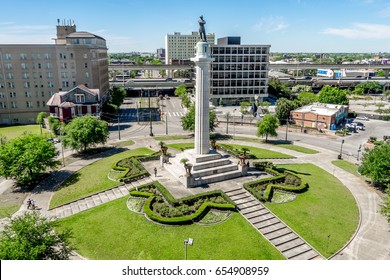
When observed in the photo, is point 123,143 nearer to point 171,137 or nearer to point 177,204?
point 171,137

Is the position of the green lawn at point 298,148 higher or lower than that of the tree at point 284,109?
lower

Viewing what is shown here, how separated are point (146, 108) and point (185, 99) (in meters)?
16.9

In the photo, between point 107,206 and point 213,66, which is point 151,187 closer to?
point 107,206

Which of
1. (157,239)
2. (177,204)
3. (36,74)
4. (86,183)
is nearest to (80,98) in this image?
(36,74)

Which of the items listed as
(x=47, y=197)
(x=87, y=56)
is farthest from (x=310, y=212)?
(x=87, y=56)

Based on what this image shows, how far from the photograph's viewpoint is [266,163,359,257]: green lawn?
34.3 metres

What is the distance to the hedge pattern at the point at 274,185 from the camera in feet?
144

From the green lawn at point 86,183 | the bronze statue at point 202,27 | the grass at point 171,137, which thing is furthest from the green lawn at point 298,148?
the green lawn at point 86,183

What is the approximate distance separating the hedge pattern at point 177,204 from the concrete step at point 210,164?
626 centimetres

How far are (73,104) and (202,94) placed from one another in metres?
53.8

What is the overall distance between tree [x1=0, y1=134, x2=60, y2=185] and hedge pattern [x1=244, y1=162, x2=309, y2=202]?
1325 inches

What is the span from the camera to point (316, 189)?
4666cm

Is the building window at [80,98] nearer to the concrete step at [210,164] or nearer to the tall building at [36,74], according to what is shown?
the tall building at [36,74]

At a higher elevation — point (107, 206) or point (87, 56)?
point (87, 56)
